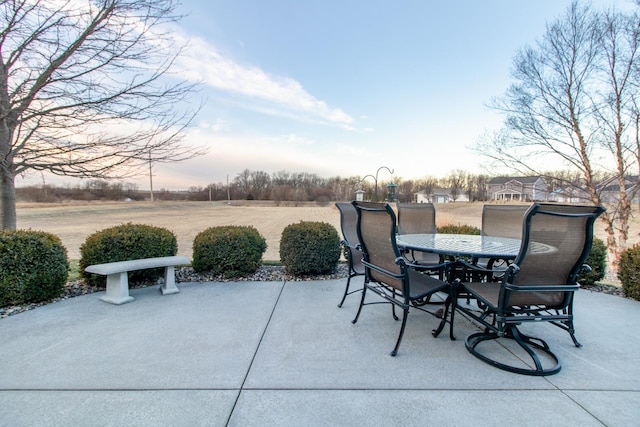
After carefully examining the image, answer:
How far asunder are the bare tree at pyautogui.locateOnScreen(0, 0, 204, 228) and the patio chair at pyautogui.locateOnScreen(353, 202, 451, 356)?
3026 mm

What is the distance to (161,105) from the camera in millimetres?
3779

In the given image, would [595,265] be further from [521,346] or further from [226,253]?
[226,253]

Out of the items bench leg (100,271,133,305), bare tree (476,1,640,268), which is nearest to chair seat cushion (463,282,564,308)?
bench leg (100,271,133,305)

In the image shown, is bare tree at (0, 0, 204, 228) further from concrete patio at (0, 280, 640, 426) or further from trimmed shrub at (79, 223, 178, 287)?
concrete patio at (0, 280, 640, 426)

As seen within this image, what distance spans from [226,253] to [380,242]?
2470 millimetres

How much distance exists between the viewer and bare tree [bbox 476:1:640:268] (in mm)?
5660

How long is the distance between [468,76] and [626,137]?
3.51 metres

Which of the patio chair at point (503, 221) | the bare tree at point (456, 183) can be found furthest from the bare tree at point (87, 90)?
the bare tree at point (456, 183)

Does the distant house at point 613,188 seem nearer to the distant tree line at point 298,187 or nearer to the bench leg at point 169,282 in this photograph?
the bench leg at point 169,282

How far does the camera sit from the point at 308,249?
3.92m

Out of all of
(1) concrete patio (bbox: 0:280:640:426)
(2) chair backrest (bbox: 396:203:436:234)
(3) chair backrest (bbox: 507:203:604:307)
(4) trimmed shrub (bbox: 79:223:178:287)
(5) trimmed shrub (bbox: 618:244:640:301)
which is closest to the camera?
(1) concrete patio (bbox: 0:280:640:426)

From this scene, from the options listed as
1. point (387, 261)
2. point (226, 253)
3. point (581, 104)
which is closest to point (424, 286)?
point (387, 261)

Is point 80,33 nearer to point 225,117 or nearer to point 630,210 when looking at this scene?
point 225,117

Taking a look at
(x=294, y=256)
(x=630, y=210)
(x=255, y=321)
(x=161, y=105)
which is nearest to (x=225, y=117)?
(x=161, y=105)
